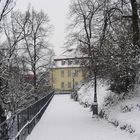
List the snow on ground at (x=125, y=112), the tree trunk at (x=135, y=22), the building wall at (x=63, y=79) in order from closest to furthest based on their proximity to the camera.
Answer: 1. the snow on ground at (x=125, y=112)
2. the tree trunk at (x=135, y=22)
3. the building wall at (x=63, y=79)

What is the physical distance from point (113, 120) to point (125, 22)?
7698 millimetres

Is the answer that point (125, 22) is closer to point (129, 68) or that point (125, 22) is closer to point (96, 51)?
point (96, 51)

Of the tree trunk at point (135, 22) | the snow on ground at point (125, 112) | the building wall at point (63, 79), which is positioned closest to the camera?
the snow on ground at point (125, 112)

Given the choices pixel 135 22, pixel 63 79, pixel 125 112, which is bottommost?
pixel 125 112

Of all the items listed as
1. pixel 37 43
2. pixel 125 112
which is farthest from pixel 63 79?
pixel 125 112

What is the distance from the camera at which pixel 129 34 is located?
21.9m

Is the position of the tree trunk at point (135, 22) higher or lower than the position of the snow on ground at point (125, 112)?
higher

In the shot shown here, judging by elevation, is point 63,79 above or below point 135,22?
below

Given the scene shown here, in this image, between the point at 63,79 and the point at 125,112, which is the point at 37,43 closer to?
the point at 125,112

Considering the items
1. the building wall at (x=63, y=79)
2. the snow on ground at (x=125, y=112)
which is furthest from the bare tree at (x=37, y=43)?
the building wall at (x=63, y=79)

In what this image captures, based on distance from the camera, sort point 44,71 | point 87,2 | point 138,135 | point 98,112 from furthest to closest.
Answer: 1. point 44,71
2. point 87,2
3. point 98,112
4. point 138,135

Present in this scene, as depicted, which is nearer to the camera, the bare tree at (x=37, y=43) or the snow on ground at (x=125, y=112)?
the snow on ground at (x=125, y=112)

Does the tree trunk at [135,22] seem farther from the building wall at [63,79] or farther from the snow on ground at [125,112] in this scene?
the building wall at [63,79]

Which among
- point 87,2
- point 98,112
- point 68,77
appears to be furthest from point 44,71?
point 68,77
